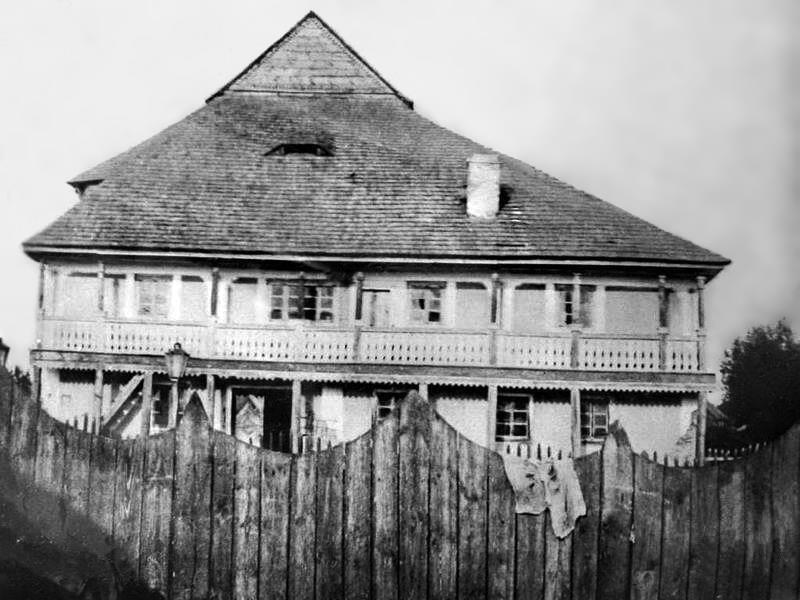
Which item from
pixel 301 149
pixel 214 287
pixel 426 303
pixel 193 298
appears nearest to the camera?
pixel 214 287

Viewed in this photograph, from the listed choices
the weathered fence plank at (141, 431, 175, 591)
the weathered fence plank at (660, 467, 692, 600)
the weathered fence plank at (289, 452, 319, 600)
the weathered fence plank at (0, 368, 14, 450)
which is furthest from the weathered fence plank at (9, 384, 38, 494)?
the weathered fence plank at (660, 467, 692, 600)

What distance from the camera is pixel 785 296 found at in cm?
1025

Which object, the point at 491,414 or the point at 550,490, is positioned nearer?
the point at 550,490

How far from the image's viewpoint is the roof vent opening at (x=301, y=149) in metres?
21.4

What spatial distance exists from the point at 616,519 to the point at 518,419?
43.4 feet

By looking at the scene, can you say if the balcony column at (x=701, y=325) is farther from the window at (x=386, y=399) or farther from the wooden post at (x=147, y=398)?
the wooden post at (x=147, y=398)

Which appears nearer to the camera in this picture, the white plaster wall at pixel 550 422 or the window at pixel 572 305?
the window at pixel 572 305

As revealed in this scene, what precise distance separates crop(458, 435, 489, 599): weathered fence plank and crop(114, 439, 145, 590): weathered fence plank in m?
2.63

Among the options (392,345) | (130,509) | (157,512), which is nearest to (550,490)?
(157,512)

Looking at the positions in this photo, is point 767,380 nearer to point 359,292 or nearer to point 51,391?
point 359,292

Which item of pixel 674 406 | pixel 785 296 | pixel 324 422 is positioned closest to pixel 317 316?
pixel 324 422

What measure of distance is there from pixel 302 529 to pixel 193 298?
13.3m

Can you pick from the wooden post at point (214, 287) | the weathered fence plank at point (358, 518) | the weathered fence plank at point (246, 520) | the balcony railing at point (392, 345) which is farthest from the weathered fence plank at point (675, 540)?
the wooden post at point (214, 287)

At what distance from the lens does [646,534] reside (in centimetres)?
750
